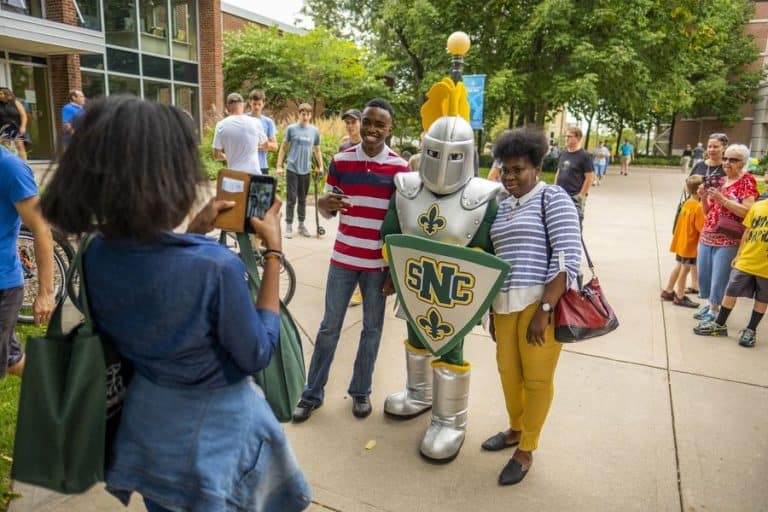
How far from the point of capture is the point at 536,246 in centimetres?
241

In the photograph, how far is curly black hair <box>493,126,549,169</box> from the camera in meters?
2.41

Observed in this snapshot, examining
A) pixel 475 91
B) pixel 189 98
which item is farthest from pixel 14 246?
pixel 189 98

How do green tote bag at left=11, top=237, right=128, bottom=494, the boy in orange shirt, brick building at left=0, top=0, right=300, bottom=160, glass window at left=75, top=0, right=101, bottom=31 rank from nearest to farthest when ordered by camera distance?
1. green tote bag at left=11, top=237, right=128, bottom=494
2. the boy in orange shirt
3. brick building at left=0, top=0, right=300, bottom=160
4. glass window at left=75, top=0, right=101, bottom=31

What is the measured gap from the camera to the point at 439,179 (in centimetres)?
262

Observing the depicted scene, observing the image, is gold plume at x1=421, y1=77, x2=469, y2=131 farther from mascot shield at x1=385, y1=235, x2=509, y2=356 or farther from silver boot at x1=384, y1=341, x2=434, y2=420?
silver boot at x1=384, y1=341, x2=434, y2=420

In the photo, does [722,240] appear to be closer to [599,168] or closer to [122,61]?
[599,168]

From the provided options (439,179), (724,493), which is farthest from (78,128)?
(724,493)

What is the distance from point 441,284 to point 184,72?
1731 cm

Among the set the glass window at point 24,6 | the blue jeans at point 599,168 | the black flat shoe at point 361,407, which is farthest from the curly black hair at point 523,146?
A: the blue jeans at point 599,168

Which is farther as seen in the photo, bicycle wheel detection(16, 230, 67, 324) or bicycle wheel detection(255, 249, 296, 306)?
bicycle wheel detection(255, 249, 296, 306)

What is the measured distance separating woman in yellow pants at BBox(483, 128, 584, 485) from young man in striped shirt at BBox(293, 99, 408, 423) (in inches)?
27.1

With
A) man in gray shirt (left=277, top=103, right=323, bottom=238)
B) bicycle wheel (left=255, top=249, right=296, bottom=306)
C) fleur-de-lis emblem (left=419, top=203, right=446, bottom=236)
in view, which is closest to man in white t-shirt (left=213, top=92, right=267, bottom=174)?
man in gray shirt (left=277, top=103, right=323, bottom=238)

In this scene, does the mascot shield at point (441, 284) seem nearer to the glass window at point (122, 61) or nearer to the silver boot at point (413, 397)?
the silver boot at point (413, 397)

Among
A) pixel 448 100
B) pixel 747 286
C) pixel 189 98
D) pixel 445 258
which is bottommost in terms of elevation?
pixel 747 286
